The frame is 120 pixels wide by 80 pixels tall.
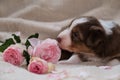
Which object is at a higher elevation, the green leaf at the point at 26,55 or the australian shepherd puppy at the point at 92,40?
the australian shepherd puppy at the point at 92,40

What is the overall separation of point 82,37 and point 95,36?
0.07 meters

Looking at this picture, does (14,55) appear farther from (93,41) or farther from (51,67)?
(93,41)

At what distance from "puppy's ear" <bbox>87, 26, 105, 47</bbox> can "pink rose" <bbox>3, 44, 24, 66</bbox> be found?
41 cm

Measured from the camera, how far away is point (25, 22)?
7.37ft

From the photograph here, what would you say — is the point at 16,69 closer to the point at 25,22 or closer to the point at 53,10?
the point at 25,22

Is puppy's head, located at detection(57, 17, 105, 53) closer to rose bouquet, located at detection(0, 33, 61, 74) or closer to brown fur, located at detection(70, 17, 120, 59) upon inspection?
brown fur, located at detection(70, 17, 120, 59)

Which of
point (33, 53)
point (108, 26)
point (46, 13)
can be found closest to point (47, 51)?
point (33, 53)

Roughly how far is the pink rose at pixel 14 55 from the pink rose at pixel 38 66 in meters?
0.10

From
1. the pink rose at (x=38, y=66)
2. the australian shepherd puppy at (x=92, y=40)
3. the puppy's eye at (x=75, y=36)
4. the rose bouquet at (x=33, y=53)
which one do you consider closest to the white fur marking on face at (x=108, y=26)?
the australian shepherd puppy at (x=92, y=40)

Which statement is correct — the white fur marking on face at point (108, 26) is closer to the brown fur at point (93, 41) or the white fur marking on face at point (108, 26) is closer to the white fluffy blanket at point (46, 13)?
the brown fur at point (93, 41)

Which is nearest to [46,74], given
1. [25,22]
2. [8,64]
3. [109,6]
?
[8,64]

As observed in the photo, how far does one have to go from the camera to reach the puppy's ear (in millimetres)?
1727

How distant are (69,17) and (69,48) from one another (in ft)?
2.28

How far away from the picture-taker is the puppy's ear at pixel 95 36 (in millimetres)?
1727
